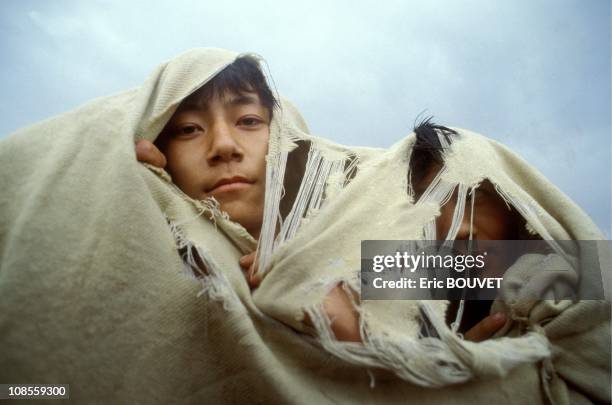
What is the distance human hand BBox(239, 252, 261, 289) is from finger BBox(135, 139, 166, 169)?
0.31 metres

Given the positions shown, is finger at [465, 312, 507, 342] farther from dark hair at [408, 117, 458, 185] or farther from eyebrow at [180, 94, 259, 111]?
eyebrow at [180, 94, 259, 111]

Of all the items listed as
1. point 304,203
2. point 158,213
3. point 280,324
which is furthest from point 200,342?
point 304,203

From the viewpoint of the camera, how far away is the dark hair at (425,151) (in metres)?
1.00

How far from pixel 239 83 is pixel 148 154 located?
0.35 metres

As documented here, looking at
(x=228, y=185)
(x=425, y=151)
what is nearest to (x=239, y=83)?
(x=228, y=185)

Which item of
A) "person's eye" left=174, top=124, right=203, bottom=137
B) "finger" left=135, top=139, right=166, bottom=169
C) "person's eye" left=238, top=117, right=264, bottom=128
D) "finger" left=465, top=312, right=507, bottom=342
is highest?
"person's eye" left=238, top=117, right=264, bottom=128

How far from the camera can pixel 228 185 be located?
92cm

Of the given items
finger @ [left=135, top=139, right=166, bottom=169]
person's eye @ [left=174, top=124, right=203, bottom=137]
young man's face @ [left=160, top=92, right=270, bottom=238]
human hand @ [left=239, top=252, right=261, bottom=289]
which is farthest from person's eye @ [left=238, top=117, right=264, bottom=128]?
human hand @ [left=239, top=252, right=261, bottom=289]

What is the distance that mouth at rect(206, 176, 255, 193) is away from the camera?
36.2 inches

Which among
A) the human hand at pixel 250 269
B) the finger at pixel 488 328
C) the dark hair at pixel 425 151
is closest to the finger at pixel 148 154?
the human hand at pixel 250 269

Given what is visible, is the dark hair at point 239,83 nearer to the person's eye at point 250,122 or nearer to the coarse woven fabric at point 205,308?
the person's eye at point 250,122

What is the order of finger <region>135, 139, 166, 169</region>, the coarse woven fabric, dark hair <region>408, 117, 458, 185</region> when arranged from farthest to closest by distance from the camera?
dark hair <region>408, 117, 458, 185</region> → finger <region>135, 139, 166, 169</region> → the coarse woven fabric

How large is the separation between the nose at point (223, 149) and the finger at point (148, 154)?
4.6 inches

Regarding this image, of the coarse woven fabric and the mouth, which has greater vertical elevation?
the mouth
